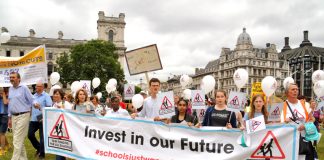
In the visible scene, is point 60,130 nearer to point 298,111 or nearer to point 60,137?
point 60,137

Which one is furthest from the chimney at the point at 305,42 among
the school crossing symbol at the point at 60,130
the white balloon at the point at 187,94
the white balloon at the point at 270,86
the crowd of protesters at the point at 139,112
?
the school crossing symbol at the point at 60,130

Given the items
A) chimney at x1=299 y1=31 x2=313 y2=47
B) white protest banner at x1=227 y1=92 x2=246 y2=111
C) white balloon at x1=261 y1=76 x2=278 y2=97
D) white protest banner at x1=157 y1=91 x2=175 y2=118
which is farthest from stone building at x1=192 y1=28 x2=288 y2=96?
white protest banner at x1=157 y1=91 x2=175 y2=118

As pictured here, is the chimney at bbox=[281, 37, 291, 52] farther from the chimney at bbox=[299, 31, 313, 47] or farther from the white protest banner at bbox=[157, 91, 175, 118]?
Answer: the white protest banner at bbox=[157, 91, 175, 118]

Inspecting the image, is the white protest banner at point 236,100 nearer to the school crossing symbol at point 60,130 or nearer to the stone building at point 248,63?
the school crossing symbol at point 60,130

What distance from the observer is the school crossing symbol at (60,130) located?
7219 mm

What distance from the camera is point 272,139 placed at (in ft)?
19.4

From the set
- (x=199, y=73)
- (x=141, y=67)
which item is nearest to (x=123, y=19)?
(x=199, y=73)

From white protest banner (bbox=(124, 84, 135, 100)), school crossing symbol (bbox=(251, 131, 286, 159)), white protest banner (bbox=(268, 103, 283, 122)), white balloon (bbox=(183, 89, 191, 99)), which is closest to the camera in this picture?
school crossing symbol (bbox=(251, 131, 286, 159))

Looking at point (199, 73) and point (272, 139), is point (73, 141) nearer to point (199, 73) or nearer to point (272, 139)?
point (272, 139)

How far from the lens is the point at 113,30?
92.6 m

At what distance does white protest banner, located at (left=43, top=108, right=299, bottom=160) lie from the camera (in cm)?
591

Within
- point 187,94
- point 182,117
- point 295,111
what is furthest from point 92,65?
point 295,111

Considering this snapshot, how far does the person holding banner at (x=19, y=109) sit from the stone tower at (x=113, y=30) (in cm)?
8350

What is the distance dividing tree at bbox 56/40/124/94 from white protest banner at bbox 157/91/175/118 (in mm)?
57729
